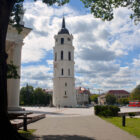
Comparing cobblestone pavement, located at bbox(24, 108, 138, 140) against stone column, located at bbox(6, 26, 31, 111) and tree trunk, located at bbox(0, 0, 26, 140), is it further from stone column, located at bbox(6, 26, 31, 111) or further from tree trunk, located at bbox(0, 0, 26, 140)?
stone column, located at bbox(6, 26, 31, 111)

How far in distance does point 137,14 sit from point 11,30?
65.0ft

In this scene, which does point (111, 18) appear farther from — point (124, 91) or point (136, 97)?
point (124, 91)

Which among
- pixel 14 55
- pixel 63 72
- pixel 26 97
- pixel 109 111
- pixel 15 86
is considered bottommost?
pixel 26 97

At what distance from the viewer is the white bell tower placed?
2719 inches

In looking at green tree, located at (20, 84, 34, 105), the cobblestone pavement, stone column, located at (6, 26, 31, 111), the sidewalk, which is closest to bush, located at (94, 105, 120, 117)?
the cobblestone pavement

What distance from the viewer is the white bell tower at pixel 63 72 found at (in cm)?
6906

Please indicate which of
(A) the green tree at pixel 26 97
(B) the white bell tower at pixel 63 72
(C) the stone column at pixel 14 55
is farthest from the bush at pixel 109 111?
(A) the green tree at pixel 26 97

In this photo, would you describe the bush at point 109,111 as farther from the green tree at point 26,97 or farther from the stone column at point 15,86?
the green tree at point 26,97

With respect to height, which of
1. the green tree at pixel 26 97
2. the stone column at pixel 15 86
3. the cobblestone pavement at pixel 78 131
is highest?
the stone column at pixel 15 86

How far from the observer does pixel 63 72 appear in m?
71.4

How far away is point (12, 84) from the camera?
85.2 ft

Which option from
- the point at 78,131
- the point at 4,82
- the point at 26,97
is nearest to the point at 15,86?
the point at 78,131

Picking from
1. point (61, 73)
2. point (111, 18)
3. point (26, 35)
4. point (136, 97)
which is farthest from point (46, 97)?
point (111, 18)

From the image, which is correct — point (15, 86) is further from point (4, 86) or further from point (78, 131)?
point (4, 86)
